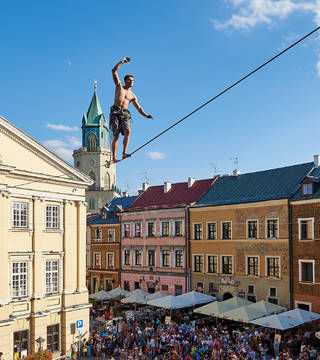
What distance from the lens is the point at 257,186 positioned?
38.3 meters

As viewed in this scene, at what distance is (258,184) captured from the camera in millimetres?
38500

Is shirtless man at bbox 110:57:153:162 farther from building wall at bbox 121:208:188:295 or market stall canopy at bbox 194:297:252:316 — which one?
building wall at bbox 121:208:188:295

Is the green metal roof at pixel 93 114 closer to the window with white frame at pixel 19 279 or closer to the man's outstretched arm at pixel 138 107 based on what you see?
the window with white frame at pixel 19 279

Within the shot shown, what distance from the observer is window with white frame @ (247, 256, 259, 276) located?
35.5 meters

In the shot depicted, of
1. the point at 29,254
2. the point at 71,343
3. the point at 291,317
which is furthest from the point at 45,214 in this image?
the point at 291,317

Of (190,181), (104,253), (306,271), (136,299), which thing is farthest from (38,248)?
(104,253)

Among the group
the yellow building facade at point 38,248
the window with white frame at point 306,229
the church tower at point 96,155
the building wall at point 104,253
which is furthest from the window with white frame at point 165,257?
the church tower at point 96,155

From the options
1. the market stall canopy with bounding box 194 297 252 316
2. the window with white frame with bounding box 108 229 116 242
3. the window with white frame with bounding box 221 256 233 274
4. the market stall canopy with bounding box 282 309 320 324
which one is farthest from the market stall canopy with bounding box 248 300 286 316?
the window with white frame with bounding box 108 229 116 242

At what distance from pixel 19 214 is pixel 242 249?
1769cm

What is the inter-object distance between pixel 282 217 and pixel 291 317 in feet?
29.5

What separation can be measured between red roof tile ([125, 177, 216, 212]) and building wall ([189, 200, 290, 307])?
2.20 m

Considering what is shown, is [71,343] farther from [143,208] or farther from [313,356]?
[143,208]

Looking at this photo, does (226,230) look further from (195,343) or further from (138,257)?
(195,343)

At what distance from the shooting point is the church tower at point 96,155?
83.2 m
